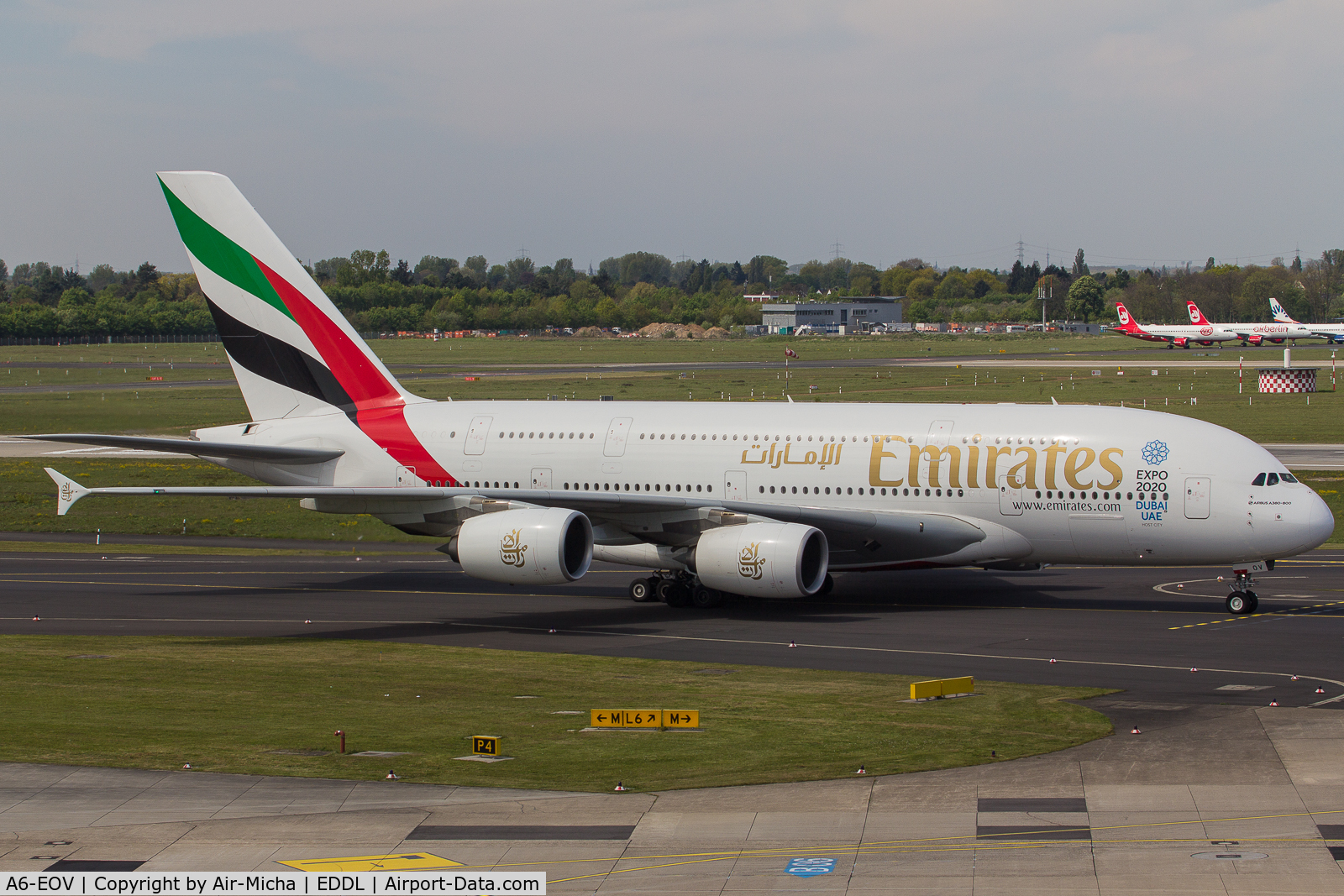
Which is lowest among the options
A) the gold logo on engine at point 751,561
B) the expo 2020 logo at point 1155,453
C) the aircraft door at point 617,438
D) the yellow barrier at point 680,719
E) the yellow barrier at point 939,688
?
the yellow barrier at point 939,688

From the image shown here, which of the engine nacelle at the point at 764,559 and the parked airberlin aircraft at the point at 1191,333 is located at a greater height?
the parked airberlin aircraft at the point at 1191,333

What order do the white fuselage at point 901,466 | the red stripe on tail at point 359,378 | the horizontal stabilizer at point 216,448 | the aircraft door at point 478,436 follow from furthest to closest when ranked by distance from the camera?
1. the red stripe on tail at point 359,378
2. the aircraft door at point 478,436
3. the white fuselage at point 901,466
4. the horizontal stabilizer at point 216,448

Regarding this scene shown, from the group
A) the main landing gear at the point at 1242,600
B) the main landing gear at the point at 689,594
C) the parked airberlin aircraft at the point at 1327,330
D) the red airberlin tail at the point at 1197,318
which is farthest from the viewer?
the red airberlin tail at the point at 1197,318

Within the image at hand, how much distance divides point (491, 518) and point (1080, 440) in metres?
15.2

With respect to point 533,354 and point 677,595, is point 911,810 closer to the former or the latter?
point 677,595

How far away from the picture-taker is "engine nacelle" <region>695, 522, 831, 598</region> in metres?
34.0

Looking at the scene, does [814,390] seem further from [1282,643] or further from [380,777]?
[380,777]

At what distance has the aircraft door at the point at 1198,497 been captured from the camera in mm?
34000

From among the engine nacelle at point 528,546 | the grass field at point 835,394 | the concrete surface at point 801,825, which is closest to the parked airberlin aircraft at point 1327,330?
the grass field at point 835,394

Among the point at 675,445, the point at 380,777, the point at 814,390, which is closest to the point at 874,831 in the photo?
the point at 380,777

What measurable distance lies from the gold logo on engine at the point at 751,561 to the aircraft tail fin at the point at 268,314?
1315cm

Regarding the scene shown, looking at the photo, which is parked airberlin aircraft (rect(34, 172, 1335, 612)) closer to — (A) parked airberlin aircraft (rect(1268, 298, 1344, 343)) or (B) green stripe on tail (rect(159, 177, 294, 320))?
(B) green stripe on tail (rect(159, 177, 294, 320))

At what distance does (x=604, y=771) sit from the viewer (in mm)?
20328

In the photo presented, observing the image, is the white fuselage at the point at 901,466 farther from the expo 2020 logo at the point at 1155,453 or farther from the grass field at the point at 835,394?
the grass field at the point at 835,394
